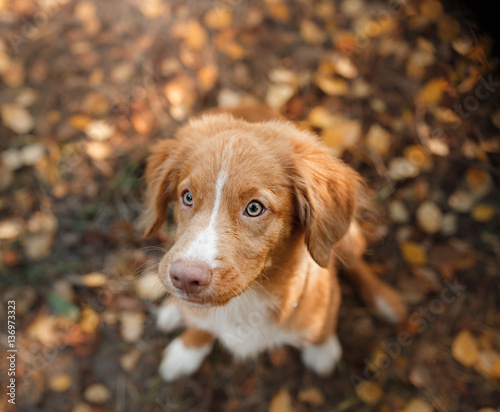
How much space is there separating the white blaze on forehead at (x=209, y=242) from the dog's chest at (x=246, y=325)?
59cm

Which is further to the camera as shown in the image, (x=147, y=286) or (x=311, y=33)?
(x=311, y=33)

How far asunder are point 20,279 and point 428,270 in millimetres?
3401

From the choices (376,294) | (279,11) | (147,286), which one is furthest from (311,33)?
(147,286)

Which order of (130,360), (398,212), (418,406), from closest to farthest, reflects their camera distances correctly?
(418,406)
(130,360)
(398,212)

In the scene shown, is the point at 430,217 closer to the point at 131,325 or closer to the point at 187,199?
the point at 187,199

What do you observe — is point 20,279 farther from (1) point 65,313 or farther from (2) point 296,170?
(2) point 296,170

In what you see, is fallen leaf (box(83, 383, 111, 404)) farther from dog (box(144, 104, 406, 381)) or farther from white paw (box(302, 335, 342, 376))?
white paw (box(302, 335, 342, 376))

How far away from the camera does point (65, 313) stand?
3.23 metres

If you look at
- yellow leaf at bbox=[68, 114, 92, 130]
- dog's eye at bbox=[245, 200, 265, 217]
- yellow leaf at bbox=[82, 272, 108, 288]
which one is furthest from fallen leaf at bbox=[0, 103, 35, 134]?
dog's eye at bbox=[245, 200, 265, 217]

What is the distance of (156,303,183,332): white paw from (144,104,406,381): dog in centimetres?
53

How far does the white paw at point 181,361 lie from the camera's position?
3.04 m

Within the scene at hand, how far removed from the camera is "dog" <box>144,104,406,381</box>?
6.10 ft

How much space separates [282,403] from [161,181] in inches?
75.7

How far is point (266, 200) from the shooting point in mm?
1976
